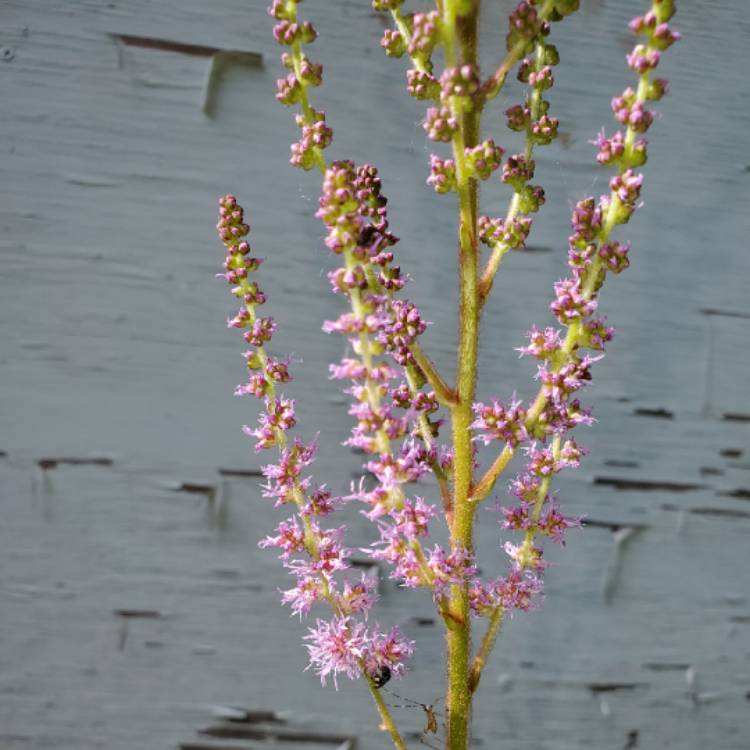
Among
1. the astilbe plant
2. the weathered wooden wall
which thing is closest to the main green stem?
the astilbe plant

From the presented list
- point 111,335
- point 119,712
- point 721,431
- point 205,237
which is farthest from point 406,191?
point 119,712

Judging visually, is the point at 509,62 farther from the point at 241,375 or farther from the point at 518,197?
the point at 241,375

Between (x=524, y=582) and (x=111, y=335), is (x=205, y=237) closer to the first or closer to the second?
(x=111, y=335)

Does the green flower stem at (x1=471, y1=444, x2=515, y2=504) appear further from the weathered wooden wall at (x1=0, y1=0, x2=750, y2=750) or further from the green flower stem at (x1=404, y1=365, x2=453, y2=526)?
the weathered wooden wall at (x1=0, y1=0, x2=750, y2=750)

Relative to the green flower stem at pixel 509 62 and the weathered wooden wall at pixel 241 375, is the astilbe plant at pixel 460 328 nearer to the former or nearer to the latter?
the green flower stem at pixel 509 62

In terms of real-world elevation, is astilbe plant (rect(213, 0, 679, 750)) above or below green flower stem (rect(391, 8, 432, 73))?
below

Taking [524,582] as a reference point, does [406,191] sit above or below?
above
